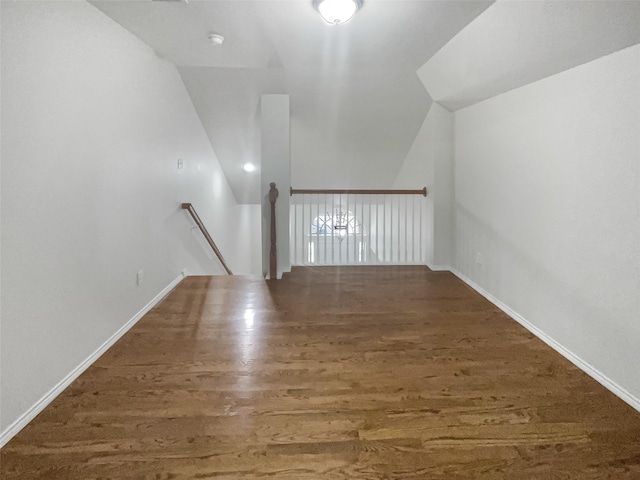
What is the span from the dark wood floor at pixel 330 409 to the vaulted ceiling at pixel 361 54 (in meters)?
1.93

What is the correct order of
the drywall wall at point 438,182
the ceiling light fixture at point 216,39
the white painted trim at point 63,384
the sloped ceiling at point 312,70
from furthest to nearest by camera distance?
the drywall wall at point 438,182, the ceiling light fixture at point 216,39, the sloped ceiling at point 312,70, the white painted trim at point 63,384

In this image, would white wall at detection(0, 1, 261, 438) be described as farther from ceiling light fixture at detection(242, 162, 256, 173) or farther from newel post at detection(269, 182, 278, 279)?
ceiling light fixture at detection(242, 162, 256, 173)

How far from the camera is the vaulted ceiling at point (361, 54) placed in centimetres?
215

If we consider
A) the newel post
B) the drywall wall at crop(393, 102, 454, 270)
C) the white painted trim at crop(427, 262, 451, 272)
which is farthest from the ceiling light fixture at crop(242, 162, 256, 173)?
the white painted trim at crop(427, 262, 451, 272)

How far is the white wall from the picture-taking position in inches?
62.5

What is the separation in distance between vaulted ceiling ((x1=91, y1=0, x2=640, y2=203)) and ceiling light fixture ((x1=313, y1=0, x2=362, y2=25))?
0.34 ft

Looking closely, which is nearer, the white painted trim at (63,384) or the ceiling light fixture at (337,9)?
the white painted trim at (63,384)

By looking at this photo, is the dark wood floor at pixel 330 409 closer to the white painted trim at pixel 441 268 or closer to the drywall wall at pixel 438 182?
the white painted trim at pixel 441 268

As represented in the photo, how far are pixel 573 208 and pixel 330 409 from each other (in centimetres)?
196

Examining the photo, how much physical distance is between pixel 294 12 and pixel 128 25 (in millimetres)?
1247

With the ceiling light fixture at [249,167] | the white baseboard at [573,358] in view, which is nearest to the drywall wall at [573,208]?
the white baseboard at [573,358]

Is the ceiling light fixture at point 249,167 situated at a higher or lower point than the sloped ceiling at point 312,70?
lower

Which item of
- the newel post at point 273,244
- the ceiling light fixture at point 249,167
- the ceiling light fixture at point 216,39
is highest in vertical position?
the ceiling light fixture at point 216,39

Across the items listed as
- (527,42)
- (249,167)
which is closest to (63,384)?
(527,42)
